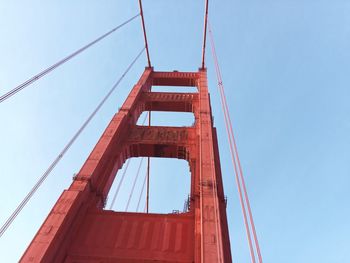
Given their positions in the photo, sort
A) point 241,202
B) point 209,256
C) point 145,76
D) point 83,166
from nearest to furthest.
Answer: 1. point 209,256
2. point 241,202
3. point 83,166
4. point 145,76

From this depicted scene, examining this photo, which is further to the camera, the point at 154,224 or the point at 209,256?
the point at 154,224

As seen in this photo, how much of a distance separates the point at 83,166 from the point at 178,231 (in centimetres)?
386

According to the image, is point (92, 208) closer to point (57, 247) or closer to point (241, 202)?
point (57, 247)

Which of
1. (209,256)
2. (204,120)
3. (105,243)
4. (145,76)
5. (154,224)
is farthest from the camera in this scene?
(145,76)

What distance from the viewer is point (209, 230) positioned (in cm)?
774

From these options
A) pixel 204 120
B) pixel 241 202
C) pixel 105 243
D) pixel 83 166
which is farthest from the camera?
pixel 204 120

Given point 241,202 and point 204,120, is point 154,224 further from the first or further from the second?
point 204,120

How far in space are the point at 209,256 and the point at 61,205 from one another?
4.44 meters

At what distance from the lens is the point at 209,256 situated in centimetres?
697

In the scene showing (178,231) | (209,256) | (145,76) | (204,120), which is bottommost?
(209,256)

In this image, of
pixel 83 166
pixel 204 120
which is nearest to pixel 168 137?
pixel 204 120

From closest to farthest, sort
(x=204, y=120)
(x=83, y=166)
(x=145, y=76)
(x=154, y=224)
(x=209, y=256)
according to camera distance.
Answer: (x=209, y=256)
(x=154, y=224)
(x=83, y=166)
(x=204, y=120)
(x=145, y=76)

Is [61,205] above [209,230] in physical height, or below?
above

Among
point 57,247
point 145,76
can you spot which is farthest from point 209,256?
point 145,76
